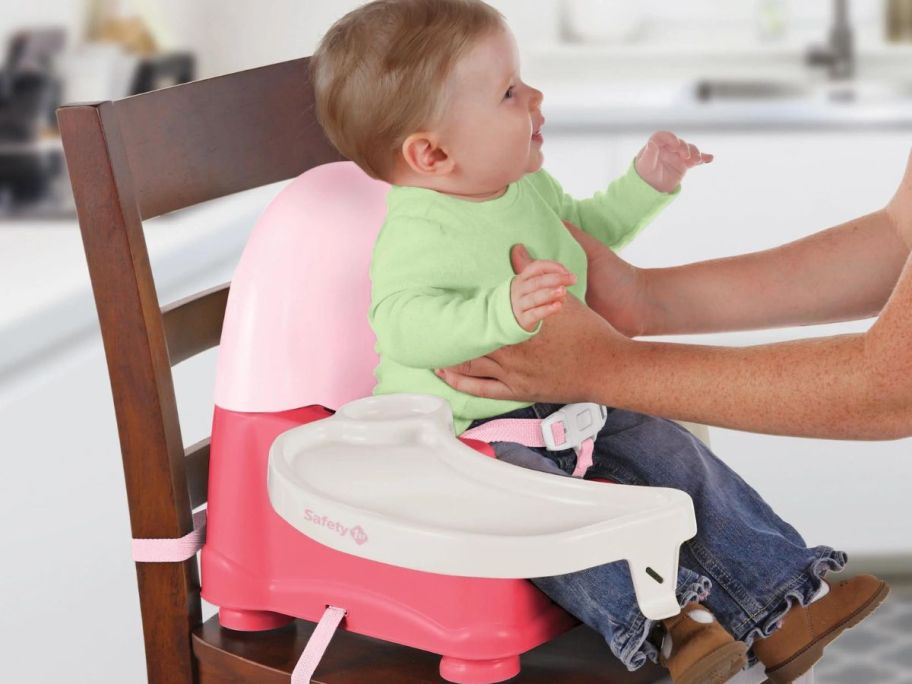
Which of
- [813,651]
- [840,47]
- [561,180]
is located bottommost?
[813,651]

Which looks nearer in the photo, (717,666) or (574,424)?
(717,666)

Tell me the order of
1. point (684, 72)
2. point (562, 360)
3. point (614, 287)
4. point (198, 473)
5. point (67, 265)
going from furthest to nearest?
point (684, 72) < point (67, 265) < point (614, 287) < point (198, 473) < point (562, 360)

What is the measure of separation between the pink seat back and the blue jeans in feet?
0.40

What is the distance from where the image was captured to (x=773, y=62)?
2.78 meters

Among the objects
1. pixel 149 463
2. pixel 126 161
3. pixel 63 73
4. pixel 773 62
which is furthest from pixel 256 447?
pixel 773 62

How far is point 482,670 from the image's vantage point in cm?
91

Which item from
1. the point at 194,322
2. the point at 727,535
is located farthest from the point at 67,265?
the point at 727,535

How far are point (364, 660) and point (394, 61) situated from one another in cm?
44

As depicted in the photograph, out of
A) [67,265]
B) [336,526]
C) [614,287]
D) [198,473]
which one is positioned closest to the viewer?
[336,526]

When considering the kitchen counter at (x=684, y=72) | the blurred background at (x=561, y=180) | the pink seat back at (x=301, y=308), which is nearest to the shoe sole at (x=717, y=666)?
the pink seat back at (x=301, y=308)

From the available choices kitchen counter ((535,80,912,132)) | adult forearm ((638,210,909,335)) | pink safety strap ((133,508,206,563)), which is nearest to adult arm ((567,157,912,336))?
adult forearm ((638,210,909,335))

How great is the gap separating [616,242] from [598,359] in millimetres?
277

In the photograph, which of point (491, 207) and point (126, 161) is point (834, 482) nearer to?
point (491, 207)

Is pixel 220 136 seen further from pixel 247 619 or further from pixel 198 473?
pixel 247 619
